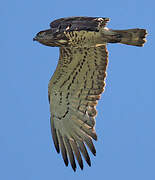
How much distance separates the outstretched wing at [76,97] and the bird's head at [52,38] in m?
0.47

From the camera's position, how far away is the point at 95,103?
10.7 m

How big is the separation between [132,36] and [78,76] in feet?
4.57

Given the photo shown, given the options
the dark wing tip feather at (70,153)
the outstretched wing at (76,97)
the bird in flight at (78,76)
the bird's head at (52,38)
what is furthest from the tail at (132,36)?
the dark wing tip feather at (70,153)

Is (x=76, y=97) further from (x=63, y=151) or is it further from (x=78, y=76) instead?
(x=63, y=151)

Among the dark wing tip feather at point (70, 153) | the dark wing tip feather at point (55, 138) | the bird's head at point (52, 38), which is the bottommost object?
the dark wing tip feather at point (70, 153)

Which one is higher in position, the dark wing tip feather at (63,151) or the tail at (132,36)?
the tail at (132,36)

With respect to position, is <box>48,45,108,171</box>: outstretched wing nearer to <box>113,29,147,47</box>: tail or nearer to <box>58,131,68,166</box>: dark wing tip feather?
<box>58,131,68,166</box>: dark wing tip feather

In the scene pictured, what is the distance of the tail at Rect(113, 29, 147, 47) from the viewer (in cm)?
995

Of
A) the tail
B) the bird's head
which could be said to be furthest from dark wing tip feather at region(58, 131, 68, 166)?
the tail

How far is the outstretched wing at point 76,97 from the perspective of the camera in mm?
10391

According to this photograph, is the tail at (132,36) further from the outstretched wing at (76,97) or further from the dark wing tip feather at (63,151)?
the dark wing tip feather at (63,151)

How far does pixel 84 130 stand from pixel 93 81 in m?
0.89

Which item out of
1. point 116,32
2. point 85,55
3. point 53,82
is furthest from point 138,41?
point 53,82

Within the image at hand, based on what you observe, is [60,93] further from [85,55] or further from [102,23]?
[102,23]
